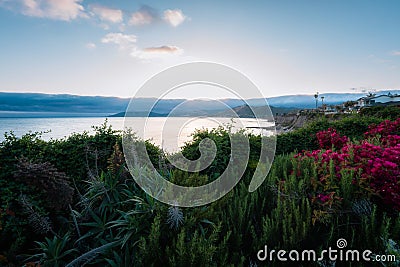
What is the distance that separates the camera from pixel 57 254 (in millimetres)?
2596

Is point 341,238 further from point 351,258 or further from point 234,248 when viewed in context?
point 234,248

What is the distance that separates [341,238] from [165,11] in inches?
244
